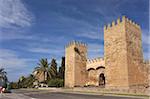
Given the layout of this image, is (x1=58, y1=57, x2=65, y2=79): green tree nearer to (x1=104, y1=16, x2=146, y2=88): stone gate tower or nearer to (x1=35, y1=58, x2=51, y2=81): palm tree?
(x1=35, y1=58, x2=51, y2=81): palm tree

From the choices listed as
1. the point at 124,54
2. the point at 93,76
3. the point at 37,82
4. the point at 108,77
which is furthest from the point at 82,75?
the point at 37,82

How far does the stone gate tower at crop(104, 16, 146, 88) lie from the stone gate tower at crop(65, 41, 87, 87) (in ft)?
32.6

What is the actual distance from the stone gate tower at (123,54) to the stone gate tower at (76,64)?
391 inches

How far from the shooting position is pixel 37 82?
2203 inches

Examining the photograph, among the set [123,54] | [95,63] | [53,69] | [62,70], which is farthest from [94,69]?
[53,69]

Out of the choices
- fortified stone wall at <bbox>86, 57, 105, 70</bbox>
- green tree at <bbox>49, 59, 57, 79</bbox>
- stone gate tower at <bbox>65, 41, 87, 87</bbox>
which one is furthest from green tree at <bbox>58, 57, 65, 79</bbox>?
fortified stone wall at <bbox>86, 57, 105, 70</bbox>

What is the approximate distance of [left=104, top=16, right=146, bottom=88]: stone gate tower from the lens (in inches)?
1086

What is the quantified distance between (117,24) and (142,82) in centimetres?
896

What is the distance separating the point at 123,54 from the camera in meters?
28.0

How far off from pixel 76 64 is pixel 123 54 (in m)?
13.2

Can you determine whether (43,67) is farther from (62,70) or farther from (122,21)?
(122,21)

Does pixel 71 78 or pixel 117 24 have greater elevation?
pixel 117 24

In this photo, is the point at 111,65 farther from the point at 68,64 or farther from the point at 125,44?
the point at 68,64

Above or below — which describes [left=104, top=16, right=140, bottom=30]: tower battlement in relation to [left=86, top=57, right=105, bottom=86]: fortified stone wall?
above
